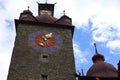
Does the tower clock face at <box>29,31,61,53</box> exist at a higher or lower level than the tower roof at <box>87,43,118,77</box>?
higher

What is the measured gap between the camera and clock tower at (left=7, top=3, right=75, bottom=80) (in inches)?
858

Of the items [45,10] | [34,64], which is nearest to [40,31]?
[34,64]

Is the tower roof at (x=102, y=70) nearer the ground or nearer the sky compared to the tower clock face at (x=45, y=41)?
nearer the ground

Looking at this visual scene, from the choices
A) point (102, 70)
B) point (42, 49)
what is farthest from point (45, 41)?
point (102, 70)

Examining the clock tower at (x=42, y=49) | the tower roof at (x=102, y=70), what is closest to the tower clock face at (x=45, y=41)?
the clock tower at (x=42, y=49)

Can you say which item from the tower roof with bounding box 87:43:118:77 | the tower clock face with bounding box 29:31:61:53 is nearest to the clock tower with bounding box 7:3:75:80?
the tower clock face with bounding box 29:31:61:53

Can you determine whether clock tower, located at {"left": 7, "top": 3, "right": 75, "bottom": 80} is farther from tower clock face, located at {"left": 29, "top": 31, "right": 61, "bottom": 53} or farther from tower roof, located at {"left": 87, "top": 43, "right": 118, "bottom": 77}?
tower roof, located at {"left": 87, "top": 43, "right": 118, "bottom": 77}

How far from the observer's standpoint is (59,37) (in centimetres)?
2562

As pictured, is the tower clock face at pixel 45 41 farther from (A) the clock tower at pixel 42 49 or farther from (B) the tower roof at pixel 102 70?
(B) the tower roof at pixel 102 70

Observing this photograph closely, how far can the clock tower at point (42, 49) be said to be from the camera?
71.5ft

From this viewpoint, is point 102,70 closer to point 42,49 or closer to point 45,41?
point 42,49

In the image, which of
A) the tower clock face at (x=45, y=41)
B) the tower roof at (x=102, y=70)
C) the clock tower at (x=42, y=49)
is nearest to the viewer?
the clock tower at (x=42, y=49)

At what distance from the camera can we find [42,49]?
78.7ft

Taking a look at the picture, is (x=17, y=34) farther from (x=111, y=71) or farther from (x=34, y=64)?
(x=111, y=71)
